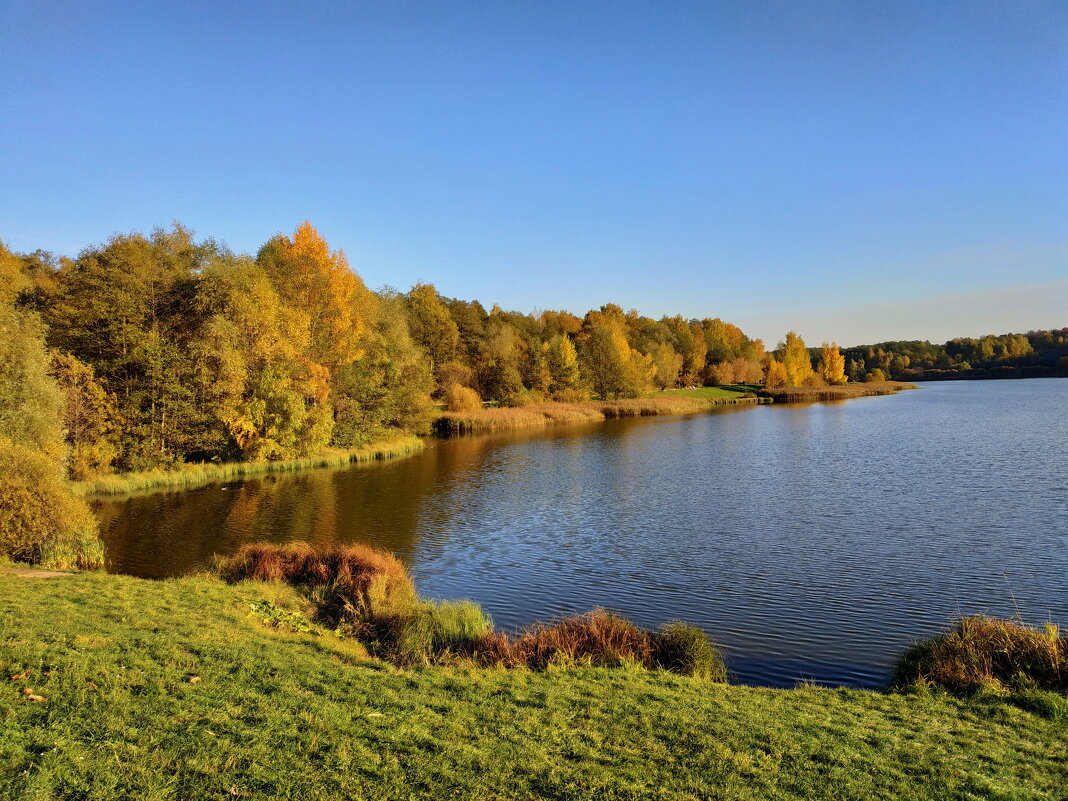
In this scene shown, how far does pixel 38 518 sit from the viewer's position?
1714cm

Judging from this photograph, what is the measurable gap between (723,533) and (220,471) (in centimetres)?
2633

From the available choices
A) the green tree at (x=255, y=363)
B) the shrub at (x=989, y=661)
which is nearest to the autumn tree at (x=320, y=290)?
the green tree at (x=255, y=363)

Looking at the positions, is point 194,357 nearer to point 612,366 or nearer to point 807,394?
point 612,366

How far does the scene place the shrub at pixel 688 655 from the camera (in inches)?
419

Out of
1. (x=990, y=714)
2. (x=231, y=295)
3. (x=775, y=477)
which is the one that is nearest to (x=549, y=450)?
(x=775, y=477)

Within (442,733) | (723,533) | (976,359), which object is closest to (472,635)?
(442,733)

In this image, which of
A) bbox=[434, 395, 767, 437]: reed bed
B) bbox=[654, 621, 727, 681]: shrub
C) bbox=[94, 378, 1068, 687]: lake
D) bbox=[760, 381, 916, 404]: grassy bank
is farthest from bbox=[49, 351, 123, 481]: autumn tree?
bbox=[760, 381, 916, 404]: grassy bank

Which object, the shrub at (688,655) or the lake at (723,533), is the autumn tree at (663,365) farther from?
the shrub at (688,655)

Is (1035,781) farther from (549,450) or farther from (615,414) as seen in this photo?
(615,414)

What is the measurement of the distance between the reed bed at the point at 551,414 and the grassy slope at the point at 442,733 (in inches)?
1943

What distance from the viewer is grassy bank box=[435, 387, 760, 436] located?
5972 cm

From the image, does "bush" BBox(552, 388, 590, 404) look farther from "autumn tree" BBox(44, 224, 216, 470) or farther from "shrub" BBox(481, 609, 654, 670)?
"shrub" BBox(481, 609, 654, 670)

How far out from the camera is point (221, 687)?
8016 mm

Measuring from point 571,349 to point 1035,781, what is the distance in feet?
242
